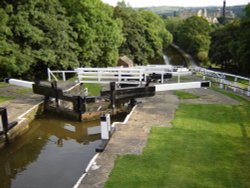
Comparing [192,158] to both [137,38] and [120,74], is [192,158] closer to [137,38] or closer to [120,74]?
[120,74]

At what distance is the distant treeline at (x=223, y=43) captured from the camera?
3625 centimetres

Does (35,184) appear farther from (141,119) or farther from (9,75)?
(9,75)

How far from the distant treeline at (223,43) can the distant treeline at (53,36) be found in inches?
526

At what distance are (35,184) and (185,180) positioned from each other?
386cm

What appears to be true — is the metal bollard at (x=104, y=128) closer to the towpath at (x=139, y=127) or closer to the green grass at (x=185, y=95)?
the towpath at (x=139, y=127)

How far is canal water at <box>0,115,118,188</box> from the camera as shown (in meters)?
8.98

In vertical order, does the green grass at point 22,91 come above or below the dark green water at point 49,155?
above

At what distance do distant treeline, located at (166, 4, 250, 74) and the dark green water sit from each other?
86.3 ft

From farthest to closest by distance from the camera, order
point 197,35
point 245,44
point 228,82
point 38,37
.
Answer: point 197,35 → point 245,44 → point 38,37 → point 228,82

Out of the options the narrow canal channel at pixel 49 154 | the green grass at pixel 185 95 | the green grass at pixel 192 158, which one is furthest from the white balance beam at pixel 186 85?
the narrow canal channel at pixel 49 154

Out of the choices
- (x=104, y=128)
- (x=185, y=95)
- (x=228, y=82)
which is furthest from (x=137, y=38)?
(x=104, y=128)

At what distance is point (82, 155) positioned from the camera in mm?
10711

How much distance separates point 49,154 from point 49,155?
0.10 metres

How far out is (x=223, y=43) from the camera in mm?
45812
